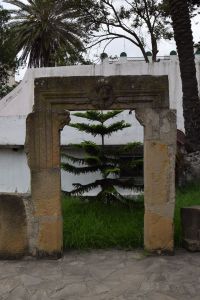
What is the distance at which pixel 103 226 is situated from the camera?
6.56 meters

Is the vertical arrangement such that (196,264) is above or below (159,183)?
below

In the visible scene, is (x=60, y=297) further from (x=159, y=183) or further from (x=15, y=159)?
(x=15, y=159)

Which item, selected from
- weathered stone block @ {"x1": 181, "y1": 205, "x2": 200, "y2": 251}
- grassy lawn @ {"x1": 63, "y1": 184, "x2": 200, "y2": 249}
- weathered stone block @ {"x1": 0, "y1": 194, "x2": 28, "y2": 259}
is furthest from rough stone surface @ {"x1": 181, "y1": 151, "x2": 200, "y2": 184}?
weathered stone block @ {"x1": 0, "y1": 194, "x2": 28, "y2": 259}

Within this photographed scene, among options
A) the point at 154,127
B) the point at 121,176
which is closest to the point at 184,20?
the point at 121,176

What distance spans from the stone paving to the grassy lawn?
0.71 feet

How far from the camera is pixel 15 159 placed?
1178cm

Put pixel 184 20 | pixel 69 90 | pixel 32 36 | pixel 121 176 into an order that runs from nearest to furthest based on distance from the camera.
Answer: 1. pixel 69 90
2. pixel 121 176
3. pixel 184 20
4. pixel 32 36

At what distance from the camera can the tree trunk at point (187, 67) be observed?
9.81m

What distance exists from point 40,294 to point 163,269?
4.90 ft

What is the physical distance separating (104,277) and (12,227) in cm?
151

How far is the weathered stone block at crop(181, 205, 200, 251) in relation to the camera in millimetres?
6031

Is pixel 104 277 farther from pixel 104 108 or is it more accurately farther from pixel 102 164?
pixel 102 164

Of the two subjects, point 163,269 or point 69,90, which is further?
point 69,90

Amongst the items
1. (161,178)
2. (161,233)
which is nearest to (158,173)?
(161,178)
